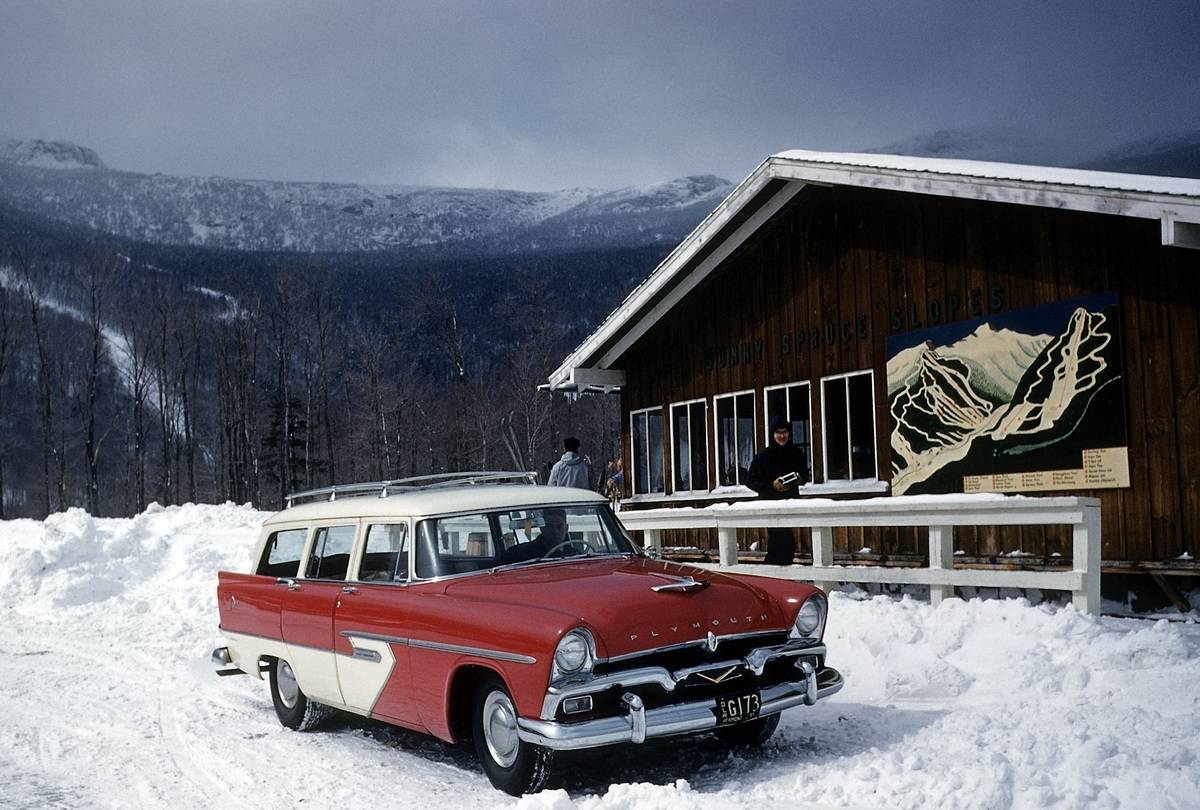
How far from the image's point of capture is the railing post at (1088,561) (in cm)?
848

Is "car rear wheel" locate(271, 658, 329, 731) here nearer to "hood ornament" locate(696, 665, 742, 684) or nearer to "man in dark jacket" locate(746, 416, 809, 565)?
"hood ornament" locate(696, 665, 742, 684)

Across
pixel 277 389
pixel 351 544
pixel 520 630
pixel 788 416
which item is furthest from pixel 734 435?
pixel 277 389

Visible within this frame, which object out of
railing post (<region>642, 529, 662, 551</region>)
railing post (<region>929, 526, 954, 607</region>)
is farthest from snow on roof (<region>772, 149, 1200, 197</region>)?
railing post (<region>642, 529, 662, 551</region>)

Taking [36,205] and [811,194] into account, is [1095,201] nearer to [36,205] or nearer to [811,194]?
[811,194]

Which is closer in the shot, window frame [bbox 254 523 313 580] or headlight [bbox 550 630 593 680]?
headlight [bbox 550 630 593 680]

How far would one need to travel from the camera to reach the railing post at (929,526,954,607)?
31.3 ft

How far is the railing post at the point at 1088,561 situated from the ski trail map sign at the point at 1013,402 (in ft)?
7.21

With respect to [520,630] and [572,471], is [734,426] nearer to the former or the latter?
[572,471]

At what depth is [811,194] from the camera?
48.2 feet

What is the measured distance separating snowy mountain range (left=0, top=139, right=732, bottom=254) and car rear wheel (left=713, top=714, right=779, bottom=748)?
139803 millimetres

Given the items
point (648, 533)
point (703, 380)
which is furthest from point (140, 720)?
point (703, 380)

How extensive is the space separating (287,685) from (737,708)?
3966mm

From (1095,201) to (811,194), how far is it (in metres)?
5.06

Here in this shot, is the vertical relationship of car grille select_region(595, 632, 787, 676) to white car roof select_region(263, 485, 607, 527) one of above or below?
below
